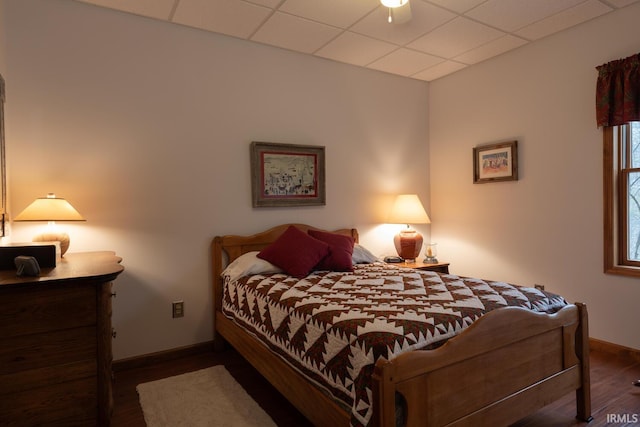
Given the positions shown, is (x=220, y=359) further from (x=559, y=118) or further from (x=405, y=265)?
(x=559, y=118)

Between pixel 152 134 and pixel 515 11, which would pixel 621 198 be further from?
pixel 152 134

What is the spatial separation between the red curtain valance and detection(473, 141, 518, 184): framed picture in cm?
78

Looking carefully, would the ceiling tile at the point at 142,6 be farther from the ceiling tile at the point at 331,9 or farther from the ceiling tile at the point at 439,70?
the ceiling tile at the point at 439,70

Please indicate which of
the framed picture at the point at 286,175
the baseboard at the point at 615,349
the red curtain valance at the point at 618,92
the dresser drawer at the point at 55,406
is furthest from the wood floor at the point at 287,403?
the red curtain valance at the point at 618,92

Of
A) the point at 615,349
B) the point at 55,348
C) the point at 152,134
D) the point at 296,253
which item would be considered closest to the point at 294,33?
the point at 152,134

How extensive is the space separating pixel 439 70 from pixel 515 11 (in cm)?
125

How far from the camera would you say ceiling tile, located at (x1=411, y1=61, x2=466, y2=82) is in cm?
399

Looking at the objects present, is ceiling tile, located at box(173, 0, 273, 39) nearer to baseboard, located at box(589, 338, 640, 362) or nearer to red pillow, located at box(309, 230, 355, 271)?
red pillow, located at box(309, 230, 355, 271)

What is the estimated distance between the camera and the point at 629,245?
2984 millimetres

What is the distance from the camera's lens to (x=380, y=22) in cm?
308

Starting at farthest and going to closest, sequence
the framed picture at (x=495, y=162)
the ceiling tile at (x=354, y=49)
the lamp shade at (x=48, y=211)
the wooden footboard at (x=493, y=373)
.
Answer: the framed picture at (x=495, y=162), the ceiling tile at (x=354, y=49), the lamp shade at (x=48, y=211), the wooden footboard at (x=493, y=373)

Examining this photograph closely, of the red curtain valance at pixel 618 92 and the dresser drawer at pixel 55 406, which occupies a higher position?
the red curtain valance at pixel 618 92

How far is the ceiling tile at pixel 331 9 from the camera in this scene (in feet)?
9.10

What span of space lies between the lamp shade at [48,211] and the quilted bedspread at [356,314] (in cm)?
118
